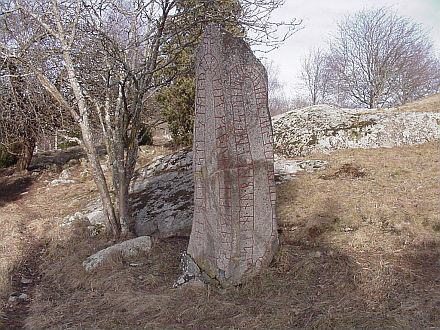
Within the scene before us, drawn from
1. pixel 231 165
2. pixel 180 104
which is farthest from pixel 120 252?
pixel 180 104

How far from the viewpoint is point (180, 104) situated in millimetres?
11828

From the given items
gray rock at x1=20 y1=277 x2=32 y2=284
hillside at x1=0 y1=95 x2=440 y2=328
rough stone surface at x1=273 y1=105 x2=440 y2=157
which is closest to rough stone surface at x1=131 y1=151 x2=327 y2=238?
hillside at x1=0 y1=95 x2=440 y2=328

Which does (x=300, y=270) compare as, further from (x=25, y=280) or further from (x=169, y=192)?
(x=169, y=192)

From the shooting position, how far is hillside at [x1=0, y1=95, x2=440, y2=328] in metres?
3.62

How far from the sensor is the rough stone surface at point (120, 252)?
510 cm

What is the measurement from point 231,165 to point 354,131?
18.7 feet

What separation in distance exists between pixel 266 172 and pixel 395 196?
2.75m

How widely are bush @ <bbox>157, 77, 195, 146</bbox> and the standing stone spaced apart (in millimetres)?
7193

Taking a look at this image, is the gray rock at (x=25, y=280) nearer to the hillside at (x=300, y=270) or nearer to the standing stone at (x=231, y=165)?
the hillside at (x=300, y=270)

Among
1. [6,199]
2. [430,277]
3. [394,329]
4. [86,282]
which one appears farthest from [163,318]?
[6,199]

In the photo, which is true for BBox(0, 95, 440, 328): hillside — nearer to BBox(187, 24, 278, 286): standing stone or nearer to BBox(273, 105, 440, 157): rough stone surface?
BBox(187, 24, 278, 286): standing stone

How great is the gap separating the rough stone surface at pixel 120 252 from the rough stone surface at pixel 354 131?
4588 mm

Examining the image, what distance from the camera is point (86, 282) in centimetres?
481

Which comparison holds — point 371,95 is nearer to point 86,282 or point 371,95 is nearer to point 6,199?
point 6,199
